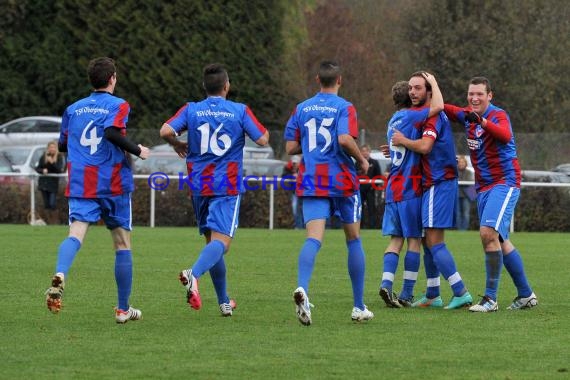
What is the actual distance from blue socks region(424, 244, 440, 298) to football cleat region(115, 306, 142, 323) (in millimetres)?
2595

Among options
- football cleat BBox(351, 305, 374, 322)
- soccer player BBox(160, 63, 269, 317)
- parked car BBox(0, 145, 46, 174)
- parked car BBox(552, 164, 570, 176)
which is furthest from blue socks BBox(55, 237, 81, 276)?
parked car BBox(0, 145, 46, 174)

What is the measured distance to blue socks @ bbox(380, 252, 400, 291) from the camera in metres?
10.2

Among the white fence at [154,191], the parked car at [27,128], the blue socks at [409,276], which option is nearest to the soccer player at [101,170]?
the blue socks at [409,276]

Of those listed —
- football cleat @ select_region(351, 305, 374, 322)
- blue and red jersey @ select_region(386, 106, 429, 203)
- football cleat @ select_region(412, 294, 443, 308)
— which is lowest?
football cleat @ select_region(412, 294, 443, 308)

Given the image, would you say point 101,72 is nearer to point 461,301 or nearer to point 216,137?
point 216,137

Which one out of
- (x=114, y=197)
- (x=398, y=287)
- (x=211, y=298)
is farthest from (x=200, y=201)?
(x=398, y=287)

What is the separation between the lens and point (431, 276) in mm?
10492

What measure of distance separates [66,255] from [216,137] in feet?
4.75

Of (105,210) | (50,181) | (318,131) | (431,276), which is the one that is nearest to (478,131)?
(431,276)

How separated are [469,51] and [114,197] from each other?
33307 mm

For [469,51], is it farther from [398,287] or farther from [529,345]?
[529,345]

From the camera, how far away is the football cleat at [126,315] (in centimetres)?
893

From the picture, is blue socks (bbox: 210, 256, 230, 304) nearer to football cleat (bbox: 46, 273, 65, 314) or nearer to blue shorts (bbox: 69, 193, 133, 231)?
blue shorts (bbox: 69, 193, 133, 231)

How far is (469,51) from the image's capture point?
4116 cm
